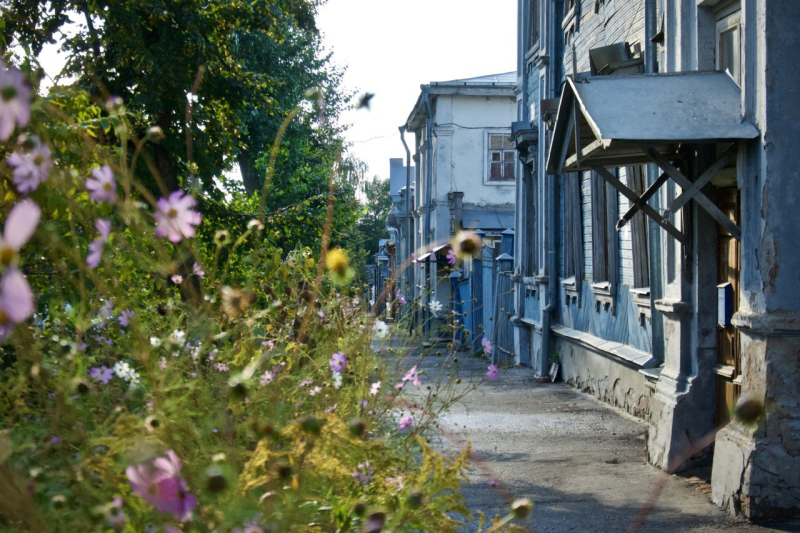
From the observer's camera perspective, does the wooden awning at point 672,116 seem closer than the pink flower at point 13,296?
No

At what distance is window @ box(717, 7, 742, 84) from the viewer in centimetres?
651

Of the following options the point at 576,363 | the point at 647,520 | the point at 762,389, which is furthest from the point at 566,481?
the point at 576,363

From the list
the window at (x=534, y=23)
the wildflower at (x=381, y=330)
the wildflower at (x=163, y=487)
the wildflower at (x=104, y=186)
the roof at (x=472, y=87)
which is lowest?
the wildflower at (x=163, y=487)

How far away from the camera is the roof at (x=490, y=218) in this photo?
2503cm

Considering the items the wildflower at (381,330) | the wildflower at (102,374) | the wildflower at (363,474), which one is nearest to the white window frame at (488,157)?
the wildflower at (381,330)

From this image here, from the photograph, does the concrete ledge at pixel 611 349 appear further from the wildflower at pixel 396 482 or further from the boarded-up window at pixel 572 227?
the wildflower at pixel 396 482

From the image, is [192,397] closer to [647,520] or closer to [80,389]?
[80,389]

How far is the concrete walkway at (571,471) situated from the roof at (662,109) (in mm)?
1894

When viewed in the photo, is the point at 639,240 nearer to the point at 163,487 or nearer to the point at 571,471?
the point at 571,471

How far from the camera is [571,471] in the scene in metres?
6.89

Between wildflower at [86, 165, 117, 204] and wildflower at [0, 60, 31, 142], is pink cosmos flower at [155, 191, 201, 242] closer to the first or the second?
wildflower at [86, 165, 117, 204]

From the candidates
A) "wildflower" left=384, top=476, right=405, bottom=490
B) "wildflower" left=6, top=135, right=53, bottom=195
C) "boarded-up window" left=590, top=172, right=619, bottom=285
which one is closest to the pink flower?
"wildflower" left=6, top=135, right=53, bottom=195

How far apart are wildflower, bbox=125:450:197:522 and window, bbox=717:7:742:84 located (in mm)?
5893

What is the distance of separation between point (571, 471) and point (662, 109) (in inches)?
111
